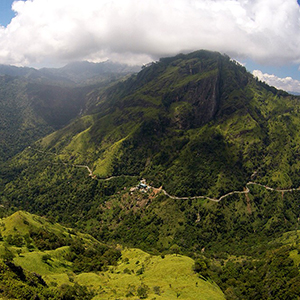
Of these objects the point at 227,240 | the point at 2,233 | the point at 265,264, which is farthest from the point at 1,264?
the point at 227,240

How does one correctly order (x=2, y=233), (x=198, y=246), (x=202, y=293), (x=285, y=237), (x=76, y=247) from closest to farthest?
(x=202, y=293) → (x=2, y=233) → (x=76, y=247) → (x=285, y=237) → (x=198, y=246)

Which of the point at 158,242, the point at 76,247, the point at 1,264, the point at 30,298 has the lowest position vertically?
the point at 158,242

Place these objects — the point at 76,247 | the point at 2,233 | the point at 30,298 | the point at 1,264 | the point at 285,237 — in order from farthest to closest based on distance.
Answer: the point at 285,237 → the point at 76,247 → the point at 2,233 → the point at 1,264 → the point at 30,298

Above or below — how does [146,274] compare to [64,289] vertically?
below

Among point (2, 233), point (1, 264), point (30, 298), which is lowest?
point (2, 233)

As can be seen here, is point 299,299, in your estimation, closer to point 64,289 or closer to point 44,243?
point 64,289

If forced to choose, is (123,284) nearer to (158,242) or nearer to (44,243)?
(44,243)

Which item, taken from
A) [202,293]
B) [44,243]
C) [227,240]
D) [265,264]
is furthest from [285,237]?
[44,243]

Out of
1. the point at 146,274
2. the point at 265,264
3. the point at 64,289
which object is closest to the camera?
the point at 64,289

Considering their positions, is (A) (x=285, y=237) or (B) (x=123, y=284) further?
(A) (x=285, y=237)
